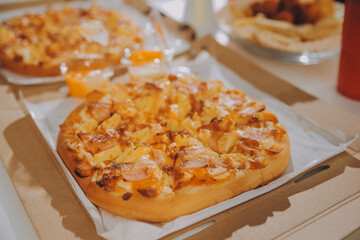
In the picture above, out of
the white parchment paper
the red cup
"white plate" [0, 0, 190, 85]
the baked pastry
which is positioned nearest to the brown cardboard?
the white parchment paper

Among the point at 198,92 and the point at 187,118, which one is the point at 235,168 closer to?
the point at 187,118

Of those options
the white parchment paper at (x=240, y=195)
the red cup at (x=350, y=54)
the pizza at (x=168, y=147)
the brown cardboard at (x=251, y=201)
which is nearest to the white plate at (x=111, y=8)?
the white parchment paper at (x=240, y=195)

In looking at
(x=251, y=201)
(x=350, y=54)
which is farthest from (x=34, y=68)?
(x=350, y=54)

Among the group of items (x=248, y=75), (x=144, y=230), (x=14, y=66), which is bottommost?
(x=14, y=66)

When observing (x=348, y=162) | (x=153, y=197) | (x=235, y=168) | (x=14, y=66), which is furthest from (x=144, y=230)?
(x=14, y=66)

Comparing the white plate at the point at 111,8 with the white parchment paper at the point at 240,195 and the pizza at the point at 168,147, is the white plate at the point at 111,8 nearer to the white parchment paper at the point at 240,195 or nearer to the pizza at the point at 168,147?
the white parchment paper at the point at 240,195

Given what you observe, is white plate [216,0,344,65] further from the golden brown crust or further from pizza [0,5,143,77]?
the golden brown crust

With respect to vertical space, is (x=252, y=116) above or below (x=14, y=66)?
above
